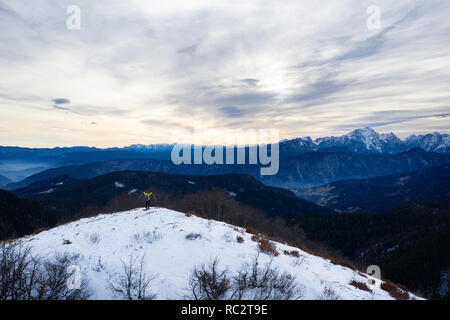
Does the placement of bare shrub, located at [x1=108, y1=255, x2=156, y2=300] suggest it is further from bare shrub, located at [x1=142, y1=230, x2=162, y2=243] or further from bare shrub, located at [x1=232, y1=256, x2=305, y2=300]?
bare shrub, located at [x1=142, y1=230, x2=162, y2=243]

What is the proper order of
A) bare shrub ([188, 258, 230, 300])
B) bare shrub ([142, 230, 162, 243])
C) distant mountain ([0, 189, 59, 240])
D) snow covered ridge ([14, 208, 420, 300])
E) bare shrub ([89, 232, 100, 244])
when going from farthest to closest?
distant mountain ([0, 189, 59, 240]), bare shrub ([89, 232, 100, 244]), bare shrub ([142, 230, 162, 243]), snow covered ridge ([14, 208, 420, 300]), bare shrub ([188, 258, 230, 300])

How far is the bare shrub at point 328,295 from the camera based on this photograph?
867cm

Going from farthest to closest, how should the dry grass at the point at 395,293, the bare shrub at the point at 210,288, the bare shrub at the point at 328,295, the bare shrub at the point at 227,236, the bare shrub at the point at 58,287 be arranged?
the bare shrub at the point at 227,236 < the dry grass at the point at 395,293 < the bare shrub at the point at 328,295 < the bare shrub at the point at 210,288 < the bare shrub at the point at 58,287

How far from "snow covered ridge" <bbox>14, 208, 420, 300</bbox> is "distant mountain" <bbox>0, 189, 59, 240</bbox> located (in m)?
145

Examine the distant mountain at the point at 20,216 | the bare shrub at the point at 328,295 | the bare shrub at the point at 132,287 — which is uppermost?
the bare shrub at the point at 132,287

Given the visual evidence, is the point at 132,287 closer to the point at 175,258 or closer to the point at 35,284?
the point at 175,258

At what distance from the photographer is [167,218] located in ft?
58.4

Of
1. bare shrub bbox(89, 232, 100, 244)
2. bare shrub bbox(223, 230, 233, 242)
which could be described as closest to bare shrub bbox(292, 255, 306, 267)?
bare shrub bbox(223, 230, 233, 242)

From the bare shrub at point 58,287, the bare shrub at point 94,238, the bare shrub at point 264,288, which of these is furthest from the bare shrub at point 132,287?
the bare shrub at point 94,238

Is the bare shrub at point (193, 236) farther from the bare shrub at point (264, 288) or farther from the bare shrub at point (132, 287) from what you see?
the bare shrub at point (264, 288)

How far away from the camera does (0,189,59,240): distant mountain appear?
115912 mm

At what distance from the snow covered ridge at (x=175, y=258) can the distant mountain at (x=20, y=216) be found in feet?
477

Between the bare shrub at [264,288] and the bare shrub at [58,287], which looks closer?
the bare shrub at [58,287]
